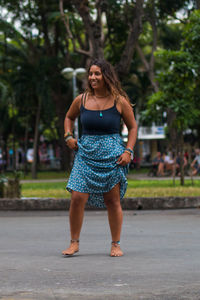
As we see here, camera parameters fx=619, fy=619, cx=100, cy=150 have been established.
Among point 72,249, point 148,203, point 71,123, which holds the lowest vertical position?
point 148,203

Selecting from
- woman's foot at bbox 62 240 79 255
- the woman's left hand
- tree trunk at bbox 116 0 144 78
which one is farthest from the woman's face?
tree trunk at bbox 116 0 144 78

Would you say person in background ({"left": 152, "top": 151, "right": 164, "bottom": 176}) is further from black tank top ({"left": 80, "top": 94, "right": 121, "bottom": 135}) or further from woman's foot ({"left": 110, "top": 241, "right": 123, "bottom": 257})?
black tank top ({"left": 80, "top": 94, "right": 121, "bottom": 135})

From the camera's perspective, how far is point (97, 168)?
18.3ft

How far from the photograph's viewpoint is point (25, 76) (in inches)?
1267

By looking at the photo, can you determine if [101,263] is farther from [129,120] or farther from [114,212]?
[129,120]

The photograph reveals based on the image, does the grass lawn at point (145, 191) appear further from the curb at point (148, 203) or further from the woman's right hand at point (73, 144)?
the woman's right hand at point (73, 144)

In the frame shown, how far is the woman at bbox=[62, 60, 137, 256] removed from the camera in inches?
219

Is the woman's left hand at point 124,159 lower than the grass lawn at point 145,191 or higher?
higher

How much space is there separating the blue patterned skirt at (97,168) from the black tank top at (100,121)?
0.05 metres

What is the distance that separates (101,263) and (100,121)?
4.17ft

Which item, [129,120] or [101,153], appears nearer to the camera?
[101,153]

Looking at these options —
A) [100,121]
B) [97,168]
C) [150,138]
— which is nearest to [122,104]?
[100,121]

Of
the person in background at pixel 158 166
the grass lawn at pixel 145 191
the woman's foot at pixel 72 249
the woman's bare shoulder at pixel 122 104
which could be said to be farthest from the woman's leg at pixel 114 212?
the person in background at pixel 158 166

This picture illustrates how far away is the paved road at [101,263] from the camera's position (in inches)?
158
